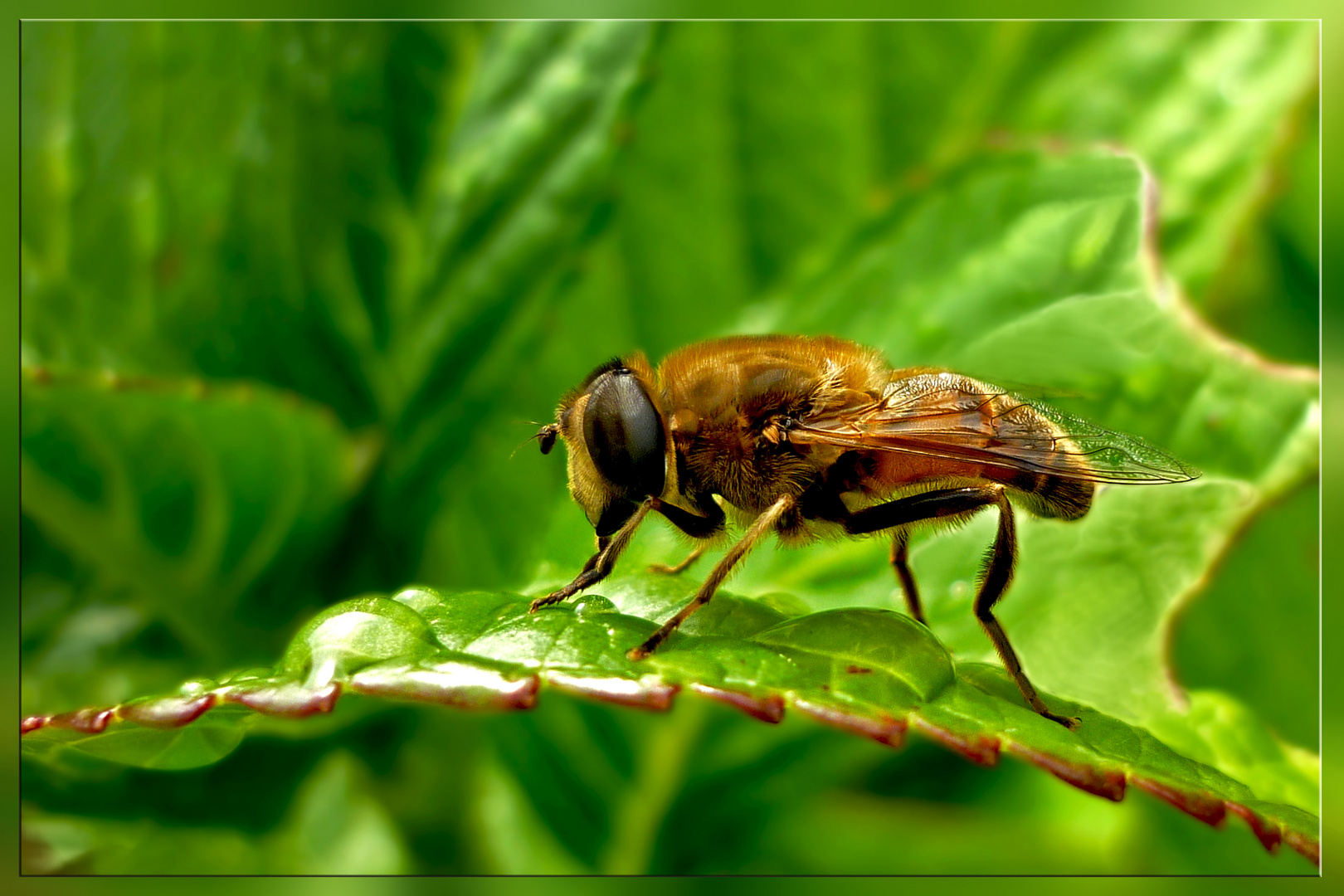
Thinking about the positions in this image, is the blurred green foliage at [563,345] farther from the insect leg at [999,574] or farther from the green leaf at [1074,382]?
the insect leg at [999,574]

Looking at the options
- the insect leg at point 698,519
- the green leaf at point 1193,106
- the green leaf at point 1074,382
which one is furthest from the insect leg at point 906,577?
the green leaf at point 1193,106

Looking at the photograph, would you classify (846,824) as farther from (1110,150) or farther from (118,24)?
(118,24)

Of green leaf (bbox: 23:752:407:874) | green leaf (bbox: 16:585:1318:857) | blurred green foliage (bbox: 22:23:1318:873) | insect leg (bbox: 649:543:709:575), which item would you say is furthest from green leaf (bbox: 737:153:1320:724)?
green leaf (bbox: 23:752:407:874)

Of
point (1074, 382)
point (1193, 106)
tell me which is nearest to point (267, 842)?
point (1074, 382)

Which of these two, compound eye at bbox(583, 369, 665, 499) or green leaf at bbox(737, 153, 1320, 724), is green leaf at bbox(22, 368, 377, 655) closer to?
compound eye at bbox(583, 369, 665, 499)

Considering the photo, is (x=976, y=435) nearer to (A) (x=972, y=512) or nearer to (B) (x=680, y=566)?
(A) (x=972, y=512)

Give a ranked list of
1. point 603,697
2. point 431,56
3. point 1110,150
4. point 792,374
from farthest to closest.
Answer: point 431,56
point 1110,150
point 792,374
point 603,697

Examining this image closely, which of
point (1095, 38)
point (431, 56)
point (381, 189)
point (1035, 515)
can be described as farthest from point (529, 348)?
point (1095, 38)

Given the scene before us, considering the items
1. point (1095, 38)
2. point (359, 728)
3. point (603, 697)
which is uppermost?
point (1095, 38)
